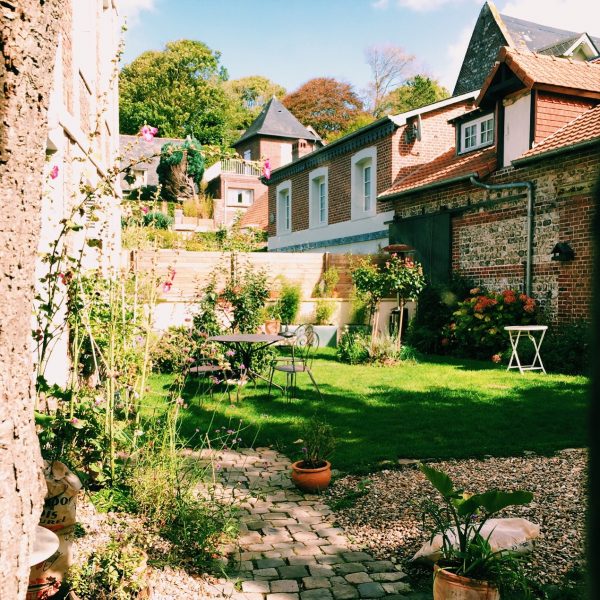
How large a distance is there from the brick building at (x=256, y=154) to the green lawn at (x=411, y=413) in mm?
28714

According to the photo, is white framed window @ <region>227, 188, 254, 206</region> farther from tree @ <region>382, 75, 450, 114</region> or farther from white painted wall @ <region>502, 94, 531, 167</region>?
white painted wall @ <region>502, 94, 531, 167</region>

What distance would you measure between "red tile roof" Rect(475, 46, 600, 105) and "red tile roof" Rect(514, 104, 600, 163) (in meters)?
0.71

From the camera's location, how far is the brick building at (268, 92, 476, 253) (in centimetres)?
1564

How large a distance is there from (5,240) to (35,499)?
78cm

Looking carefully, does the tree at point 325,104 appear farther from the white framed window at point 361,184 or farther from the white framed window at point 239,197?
the white framed window at point 361,184

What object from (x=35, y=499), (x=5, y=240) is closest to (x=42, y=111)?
(x=5, y=240)

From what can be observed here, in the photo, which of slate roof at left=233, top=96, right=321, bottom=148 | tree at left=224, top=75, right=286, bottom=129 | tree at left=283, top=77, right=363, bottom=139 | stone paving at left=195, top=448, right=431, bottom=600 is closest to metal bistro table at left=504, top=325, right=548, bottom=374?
stone paving at left=195, top=448, right=431, bottom=600

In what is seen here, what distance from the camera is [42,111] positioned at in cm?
159

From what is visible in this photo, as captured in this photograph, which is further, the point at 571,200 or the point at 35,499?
the point at 571,200

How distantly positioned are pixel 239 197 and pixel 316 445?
35.7 meters

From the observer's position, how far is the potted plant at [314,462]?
4.43 meters

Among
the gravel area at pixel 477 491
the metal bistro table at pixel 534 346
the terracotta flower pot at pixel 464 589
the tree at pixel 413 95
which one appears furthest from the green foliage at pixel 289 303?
the tree at pixel 413 95

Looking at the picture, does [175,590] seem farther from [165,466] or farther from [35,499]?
[35,499]

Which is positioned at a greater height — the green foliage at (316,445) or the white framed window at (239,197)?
the white framed window at (239,197)
